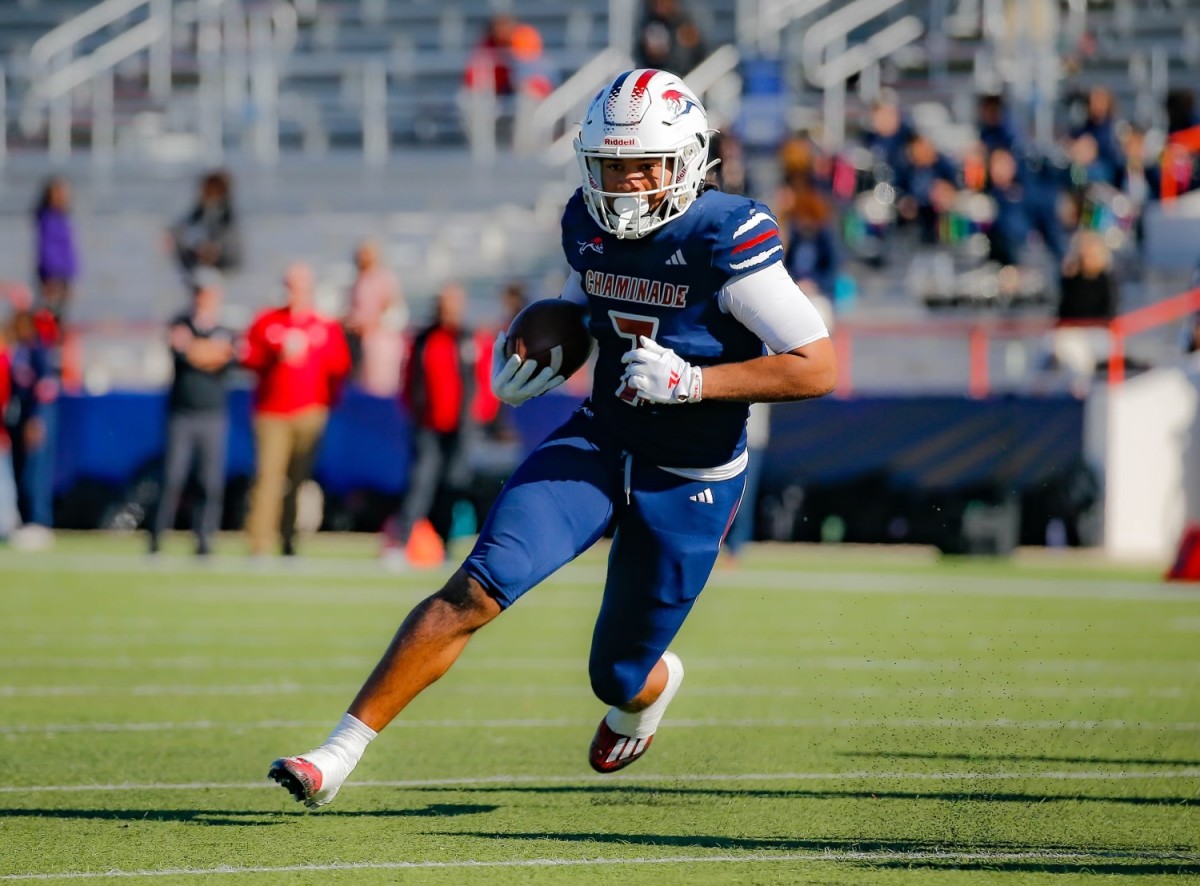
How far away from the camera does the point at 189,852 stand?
4688 mm

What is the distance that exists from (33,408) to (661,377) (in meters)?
12.8

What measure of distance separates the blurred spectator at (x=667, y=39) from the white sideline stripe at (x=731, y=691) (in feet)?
42.5

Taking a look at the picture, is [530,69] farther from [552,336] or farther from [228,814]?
[228,814]

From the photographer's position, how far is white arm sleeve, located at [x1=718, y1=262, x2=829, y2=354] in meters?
4.99

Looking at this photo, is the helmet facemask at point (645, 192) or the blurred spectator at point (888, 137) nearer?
the helmet facemask at point (645, 192)

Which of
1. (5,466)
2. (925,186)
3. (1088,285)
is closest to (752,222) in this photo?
(1088,285)

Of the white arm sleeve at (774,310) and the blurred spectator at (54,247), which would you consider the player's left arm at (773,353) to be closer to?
the white arm sleeve at (774,310)

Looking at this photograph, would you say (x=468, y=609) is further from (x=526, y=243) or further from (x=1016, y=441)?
(x=526, y=243)

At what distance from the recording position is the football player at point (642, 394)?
4875 millimetres

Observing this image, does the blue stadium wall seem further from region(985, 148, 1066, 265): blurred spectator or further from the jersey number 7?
the jersey number 7

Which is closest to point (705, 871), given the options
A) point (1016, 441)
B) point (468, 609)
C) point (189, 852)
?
point (468, 609)

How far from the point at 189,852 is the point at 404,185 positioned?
720 inches

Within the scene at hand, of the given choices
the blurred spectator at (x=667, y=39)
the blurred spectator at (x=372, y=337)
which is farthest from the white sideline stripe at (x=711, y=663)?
the blurred spectator at (x=667, y=39)

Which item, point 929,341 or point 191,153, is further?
point 191,153
